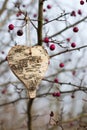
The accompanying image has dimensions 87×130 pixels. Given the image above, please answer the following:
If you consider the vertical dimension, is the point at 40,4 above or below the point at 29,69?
above

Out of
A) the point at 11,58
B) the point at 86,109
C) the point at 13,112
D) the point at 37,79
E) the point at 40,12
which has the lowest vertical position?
the point at 13,112

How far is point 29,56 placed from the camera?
146 cm

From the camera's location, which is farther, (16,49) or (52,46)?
(52,46)

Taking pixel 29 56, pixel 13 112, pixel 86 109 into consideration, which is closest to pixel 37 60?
pixel 29 56

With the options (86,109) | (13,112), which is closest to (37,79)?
(86,109)

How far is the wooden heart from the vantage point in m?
1.45

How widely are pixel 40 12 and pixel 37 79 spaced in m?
0.41

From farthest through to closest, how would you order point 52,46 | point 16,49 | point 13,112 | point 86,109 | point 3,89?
point 13,112 → point 3,89 → point 86,109 → point 52,46 → point 16,49

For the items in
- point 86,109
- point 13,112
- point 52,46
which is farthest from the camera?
point 13,112

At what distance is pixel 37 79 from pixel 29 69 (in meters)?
0.06

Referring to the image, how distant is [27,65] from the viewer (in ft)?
4.75

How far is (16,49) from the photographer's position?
145cm

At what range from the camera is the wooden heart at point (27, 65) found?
145cm

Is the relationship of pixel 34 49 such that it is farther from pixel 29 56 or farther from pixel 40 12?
pixel 40 12
